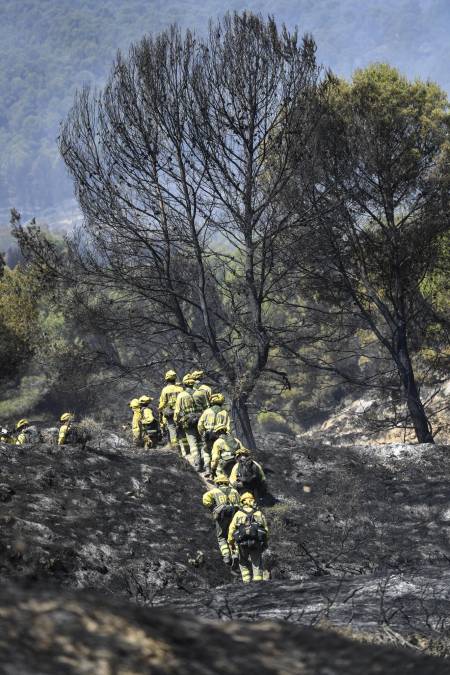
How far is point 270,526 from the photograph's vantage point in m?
15.2

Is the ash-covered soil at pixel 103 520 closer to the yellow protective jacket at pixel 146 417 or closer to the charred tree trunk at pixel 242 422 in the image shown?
the yellow protective jacket at pixel 146 417

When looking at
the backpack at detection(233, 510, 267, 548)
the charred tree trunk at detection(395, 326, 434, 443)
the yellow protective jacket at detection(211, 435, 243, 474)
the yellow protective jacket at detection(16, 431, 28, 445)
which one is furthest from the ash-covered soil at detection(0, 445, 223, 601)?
the charred tree trunk at detection(395, 326, 434, 443)

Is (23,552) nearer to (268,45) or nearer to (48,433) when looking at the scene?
(48,433)

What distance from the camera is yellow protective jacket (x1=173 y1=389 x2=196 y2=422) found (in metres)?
18.5

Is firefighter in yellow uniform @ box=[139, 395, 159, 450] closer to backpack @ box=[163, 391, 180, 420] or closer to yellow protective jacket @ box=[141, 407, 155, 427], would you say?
yellow protective jacket @ box=[141, 407, 155, 427]

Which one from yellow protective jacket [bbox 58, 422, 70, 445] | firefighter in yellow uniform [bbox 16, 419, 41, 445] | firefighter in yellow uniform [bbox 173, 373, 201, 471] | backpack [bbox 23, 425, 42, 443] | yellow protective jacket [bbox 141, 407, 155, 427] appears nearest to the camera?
firefighter in yellow uniform [bbox 173, 373, 201, 471]

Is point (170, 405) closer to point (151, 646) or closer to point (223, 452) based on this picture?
point (223, 452)

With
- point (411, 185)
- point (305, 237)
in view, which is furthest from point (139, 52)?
point (411, 185)

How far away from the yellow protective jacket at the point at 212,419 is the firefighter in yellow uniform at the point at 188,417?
89 centimetres

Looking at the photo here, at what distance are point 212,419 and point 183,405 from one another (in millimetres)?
1617

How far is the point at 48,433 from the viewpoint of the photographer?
22.2 m

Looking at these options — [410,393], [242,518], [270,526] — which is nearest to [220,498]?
[242,518]

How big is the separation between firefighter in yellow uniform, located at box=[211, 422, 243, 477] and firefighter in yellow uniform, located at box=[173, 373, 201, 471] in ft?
7.41

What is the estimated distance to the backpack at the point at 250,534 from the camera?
11.6 metres
